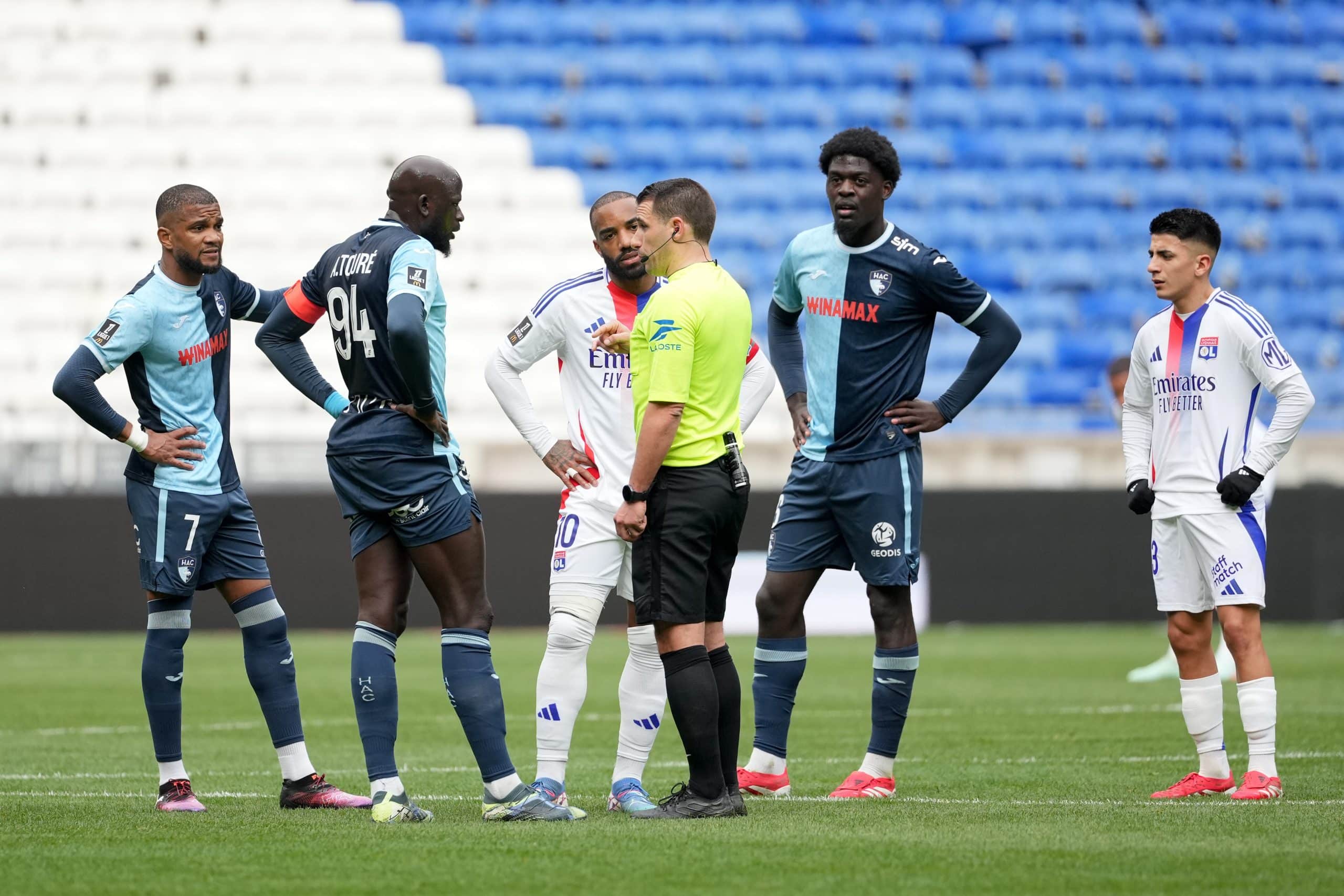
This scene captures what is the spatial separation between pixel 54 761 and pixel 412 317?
3.39m

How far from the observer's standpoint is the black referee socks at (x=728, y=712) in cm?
554

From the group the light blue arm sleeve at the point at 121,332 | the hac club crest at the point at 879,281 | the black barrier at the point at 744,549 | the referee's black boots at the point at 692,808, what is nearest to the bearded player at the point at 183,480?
the light blue arm sleeve at the point at 121,332

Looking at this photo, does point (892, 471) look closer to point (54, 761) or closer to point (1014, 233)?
point (54, 761)

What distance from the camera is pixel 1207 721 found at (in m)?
6.29

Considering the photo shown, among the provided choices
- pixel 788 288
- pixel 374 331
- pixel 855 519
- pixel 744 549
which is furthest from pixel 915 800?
pixel 744 549

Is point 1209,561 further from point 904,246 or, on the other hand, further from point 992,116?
point 992,116

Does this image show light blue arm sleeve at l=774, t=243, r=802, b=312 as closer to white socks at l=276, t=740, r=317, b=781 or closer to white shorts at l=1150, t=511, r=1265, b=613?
white shorts at l=1150, t=511, r=1265, b=613

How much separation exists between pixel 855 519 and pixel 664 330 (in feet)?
4.31

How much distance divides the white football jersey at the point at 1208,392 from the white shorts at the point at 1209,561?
0.21ft

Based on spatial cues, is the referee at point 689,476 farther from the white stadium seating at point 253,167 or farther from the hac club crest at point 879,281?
the white stadium seating at point 253,167

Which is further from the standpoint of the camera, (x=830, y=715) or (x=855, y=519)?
(x=830, y=715)

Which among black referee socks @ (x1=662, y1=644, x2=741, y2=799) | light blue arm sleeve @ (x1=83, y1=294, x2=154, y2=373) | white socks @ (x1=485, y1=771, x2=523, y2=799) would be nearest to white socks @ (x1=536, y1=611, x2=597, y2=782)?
white socks @ (x1=485, y1=771, x2=523, y2=799)

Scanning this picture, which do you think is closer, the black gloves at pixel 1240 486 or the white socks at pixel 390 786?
the white socks at pixel 390 786

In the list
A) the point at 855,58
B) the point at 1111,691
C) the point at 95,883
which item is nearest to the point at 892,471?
the point at 95,883
